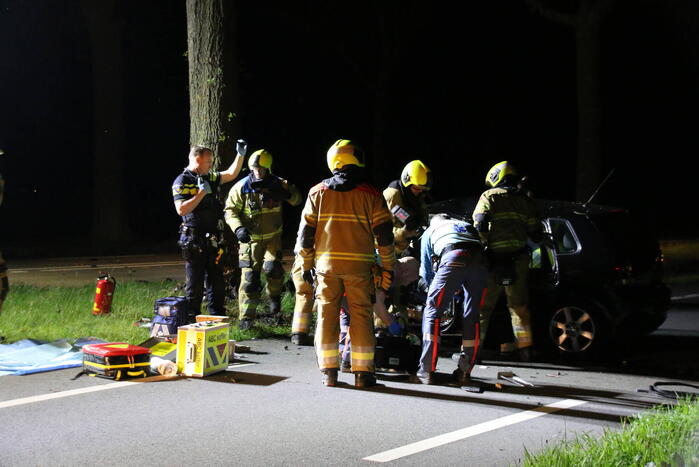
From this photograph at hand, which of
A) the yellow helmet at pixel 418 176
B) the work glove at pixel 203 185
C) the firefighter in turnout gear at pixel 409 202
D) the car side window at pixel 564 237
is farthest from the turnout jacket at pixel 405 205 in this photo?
the work glove at pixel 203 185

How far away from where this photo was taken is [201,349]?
25.9ft


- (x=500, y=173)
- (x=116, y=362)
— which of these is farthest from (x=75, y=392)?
(x=500, y=173)

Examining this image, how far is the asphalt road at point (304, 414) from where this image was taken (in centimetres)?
564

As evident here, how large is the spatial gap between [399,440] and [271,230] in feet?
16.6

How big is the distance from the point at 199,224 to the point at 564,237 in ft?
12.9

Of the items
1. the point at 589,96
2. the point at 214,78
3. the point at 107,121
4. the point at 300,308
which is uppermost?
the point at 107,121

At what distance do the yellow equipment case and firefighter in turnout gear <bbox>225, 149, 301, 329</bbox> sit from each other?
7.57 ft

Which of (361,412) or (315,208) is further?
(315,208)

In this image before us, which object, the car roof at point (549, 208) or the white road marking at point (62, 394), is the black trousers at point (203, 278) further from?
the car roof at point (549, 208)

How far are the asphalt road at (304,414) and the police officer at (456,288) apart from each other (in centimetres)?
25

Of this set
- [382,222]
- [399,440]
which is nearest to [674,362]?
[382,222]

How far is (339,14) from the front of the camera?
108 ft

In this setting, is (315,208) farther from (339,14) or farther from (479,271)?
(339,14)

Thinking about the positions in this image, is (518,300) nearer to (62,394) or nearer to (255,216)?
(255,216)
